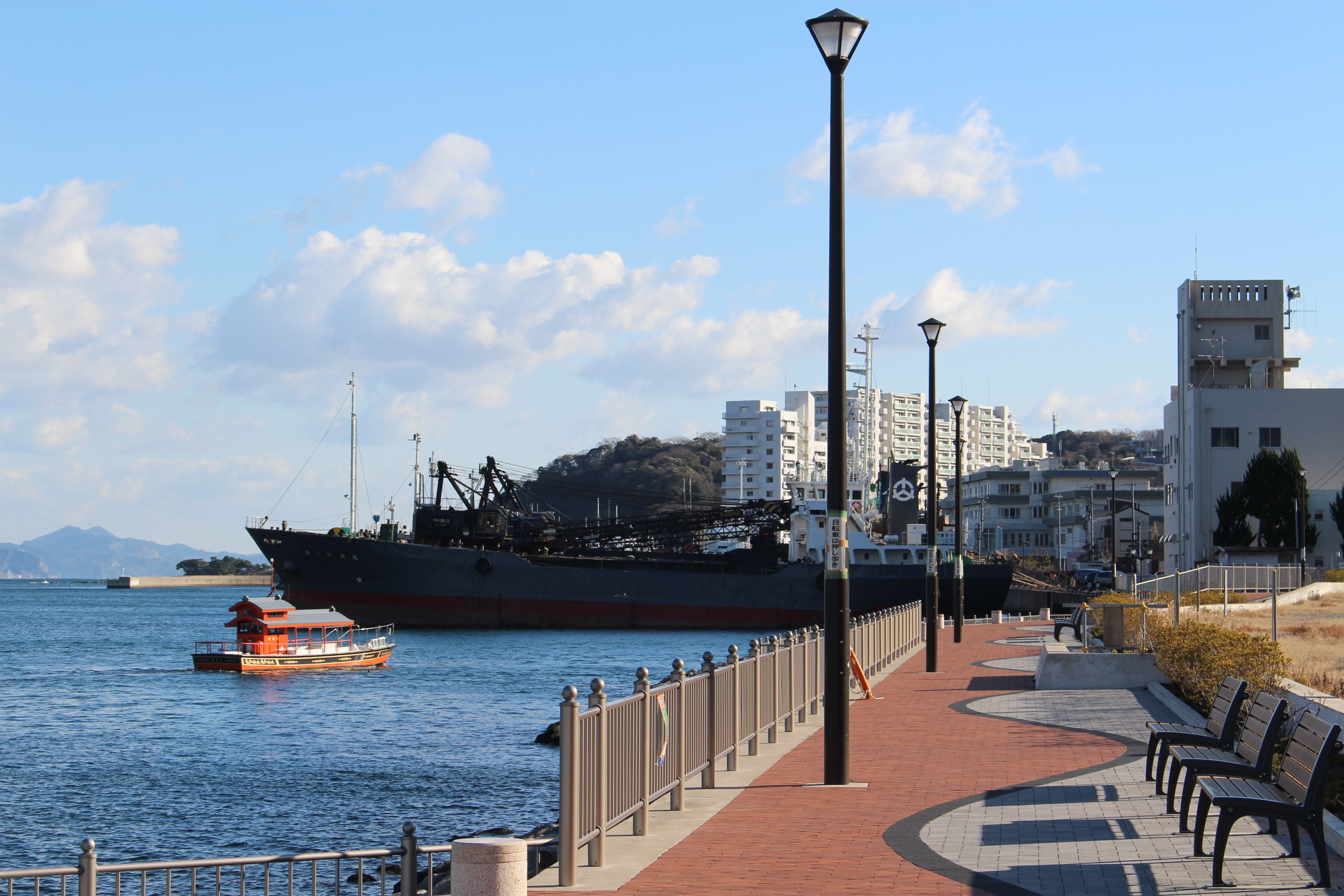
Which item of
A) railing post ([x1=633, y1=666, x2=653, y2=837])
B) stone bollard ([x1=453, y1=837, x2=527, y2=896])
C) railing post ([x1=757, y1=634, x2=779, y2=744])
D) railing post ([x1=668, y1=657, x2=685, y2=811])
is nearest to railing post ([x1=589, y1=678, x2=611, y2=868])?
railing post ([x1=633, y1=666, x2=653, y2=837])

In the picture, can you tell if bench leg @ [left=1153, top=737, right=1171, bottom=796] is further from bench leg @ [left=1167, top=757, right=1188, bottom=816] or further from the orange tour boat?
the orange tour boat

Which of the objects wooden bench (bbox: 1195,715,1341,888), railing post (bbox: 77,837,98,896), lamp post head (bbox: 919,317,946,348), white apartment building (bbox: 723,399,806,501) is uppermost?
white apartment building (bbox: 723,399,806,501)

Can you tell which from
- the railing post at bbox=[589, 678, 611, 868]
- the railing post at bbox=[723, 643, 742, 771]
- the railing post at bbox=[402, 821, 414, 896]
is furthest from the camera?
the railing post at bbox=[723, 643, 742, 771]

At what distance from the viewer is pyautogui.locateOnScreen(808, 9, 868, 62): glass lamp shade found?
10.9 meters

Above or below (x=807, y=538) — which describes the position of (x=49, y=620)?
below

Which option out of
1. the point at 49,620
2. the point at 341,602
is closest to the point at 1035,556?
the point at 341,602

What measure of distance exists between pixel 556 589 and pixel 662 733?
200 feet

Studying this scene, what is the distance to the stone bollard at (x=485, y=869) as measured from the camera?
240 inches

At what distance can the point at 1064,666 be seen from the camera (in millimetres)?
19375

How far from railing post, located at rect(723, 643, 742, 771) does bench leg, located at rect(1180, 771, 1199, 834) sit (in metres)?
4.15

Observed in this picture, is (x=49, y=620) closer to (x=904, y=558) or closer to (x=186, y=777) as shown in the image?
(x=904, y=558)

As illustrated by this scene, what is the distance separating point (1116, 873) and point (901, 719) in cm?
866

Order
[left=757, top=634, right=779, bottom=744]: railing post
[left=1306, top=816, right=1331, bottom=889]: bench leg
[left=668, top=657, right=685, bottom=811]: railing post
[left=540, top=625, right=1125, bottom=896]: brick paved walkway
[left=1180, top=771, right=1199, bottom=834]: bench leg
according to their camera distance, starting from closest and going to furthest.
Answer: [left=1306, top=816, right=1331, bottom=889]: bench leg, [left=540, top=625, right=1125, bottom=896]: brick paved walkway, [left=1180, top=771, right=1199, bottom=834]: bench leg, [left=668, top=657, right=685, bottom=811]: railing post, [left=757, top=634, right=779, bottom=744]: railing post

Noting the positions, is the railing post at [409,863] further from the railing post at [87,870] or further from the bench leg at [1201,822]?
the bench leg at [1201,822]
